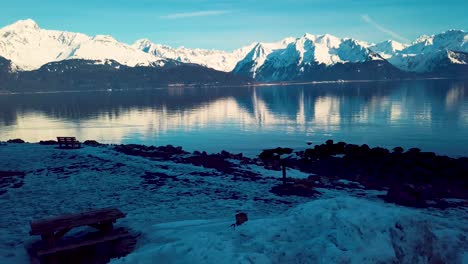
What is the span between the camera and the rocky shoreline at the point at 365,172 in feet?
75.4

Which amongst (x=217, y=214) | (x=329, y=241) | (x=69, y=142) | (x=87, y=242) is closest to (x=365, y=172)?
(x=217, y=214)

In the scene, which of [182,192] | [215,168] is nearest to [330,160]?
[215,168]

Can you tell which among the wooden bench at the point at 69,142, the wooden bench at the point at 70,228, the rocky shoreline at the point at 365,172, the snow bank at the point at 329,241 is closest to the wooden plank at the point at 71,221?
the wooden bench at the point at 70,228

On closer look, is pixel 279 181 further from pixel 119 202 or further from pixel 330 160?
pixel 330 160

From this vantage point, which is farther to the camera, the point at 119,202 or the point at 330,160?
the point at 330,160

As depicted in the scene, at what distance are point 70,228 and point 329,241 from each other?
907 centimetres

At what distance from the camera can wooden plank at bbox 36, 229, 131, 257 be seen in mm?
13719

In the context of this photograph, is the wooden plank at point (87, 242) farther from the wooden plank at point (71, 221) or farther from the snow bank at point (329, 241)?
the snow bank at point (329, 241)

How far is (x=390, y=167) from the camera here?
1302 inches

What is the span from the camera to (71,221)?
47.6ft

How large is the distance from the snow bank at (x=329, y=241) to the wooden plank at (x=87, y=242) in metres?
1.74

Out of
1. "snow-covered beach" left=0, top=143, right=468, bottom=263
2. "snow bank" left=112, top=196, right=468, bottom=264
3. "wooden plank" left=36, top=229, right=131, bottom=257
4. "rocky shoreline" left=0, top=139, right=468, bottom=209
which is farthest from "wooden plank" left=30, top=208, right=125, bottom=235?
"rocky shoreline" left=0, top=139, right=468, bottom=209

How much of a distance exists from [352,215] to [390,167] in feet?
73.9

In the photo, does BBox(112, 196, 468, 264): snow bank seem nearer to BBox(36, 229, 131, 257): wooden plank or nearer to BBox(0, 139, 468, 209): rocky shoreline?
BBox(36, 229, 131, 257): wooden plank
